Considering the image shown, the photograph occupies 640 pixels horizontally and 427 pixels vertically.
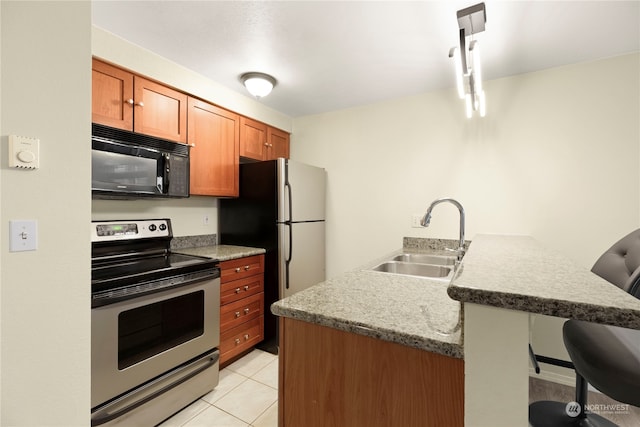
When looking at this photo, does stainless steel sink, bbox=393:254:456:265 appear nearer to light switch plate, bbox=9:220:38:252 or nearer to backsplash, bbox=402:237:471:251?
backsplash, bbox=402:237:471:251

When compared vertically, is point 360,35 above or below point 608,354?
above

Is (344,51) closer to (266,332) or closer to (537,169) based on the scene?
(537,169)

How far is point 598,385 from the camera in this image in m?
1.06

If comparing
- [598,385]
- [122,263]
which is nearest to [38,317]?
[122,263]

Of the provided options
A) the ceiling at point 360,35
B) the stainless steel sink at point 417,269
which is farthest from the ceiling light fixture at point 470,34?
the stainless steel sink at point 417,269

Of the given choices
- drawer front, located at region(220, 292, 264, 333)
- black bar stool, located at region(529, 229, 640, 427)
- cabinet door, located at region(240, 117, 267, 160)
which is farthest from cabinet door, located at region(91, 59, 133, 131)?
black bar stool, located at region(529, 229, 640, 427)

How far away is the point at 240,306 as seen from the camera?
2.33m

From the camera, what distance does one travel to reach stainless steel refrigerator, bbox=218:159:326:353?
2.51m

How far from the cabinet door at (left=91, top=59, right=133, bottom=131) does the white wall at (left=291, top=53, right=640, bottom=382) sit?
1.86 metres

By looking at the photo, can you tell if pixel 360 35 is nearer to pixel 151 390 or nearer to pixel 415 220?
pixel 415 220

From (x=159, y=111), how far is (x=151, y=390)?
1.81m

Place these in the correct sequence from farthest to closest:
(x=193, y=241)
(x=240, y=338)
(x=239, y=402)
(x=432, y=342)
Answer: (x=193, y=241) → (x=240, y=338) → (x=239, y=402) → (x=432, y=342)

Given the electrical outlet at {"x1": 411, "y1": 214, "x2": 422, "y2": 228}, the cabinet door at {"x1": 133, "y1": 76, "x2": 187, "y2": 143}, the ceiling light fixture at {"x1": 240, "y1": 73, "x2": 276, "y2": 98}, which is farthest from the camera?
the electrical outlet at {"x1": 411, "y1": 214, "x2": 422, "y2": 228}

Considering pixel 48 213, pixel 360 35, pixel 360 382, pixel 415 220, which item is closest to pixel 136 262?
pixel 48 213
